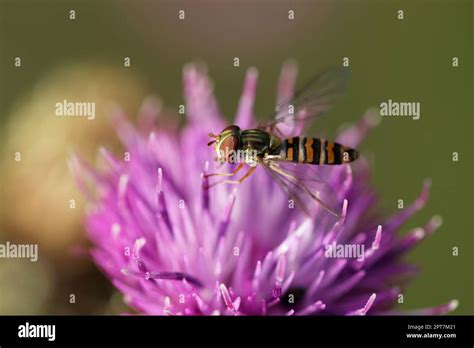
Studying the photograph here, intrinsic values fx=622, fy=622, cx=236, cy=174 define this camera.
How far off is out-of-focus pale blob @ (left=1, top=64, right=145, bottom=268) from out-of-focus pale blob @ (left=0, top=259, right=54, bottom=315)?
0.08 meters

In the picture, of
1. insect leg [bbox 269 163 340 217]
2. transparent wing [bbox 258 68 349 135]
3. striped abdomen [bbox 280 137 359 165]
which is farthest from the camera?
transparent wing [bbox 258 68 349 135]

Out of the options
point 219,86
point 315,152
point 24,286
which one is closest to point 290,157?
point 315,152

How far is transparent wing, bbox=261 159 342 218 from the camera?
2.13 meters

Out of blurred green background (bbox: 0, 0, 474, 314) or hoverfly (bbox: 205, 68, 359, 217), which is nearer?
hoverfly (bbox: 205, 68, 359, 217)

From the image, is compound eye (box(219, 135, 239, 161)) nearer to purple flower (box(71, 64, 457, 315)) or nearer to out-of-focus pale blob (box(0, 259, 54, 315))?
purple flower (box(71, 64, 457, 315))

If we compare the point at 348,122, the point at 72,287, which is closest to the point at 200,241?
the point at 72,287

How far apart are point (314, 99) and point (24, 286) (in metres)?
1.38

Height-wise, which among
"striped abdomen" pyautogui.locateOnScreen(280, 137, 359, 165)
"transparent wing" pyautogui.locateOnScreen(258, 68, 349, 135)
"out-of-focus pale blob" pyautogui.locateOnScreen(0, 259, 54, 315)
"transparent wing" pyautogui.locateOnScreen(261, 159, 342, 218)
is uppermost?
"transparent wing" pyautogui.locateOnScreen(258, 68, 349, 135)

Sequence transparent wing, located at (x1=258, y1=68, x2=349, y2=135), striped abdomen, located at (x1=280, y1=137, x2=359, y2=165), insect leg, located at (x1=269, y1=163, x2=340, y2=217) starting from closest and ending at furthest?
insect leg, located at (x1=269, y1=163, x2=340, y2=217) → striped abdomen, located at (x1=280, y1=137, x2=359, y2=165) → transparent wing, located at (x1=258, y1=68, x2=349, y2=135)

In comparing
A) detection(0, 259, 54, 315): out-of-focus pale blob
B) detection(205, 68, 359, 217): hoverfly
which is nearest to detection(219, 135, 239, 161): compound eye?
detection(205, 68, 359, 217): hoverfly

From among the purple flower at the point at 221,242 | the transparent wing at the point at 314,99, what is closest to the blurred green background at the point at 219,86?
the purple flower at the point at 221,242

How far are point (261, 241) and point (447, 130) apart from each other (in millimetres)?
1520
